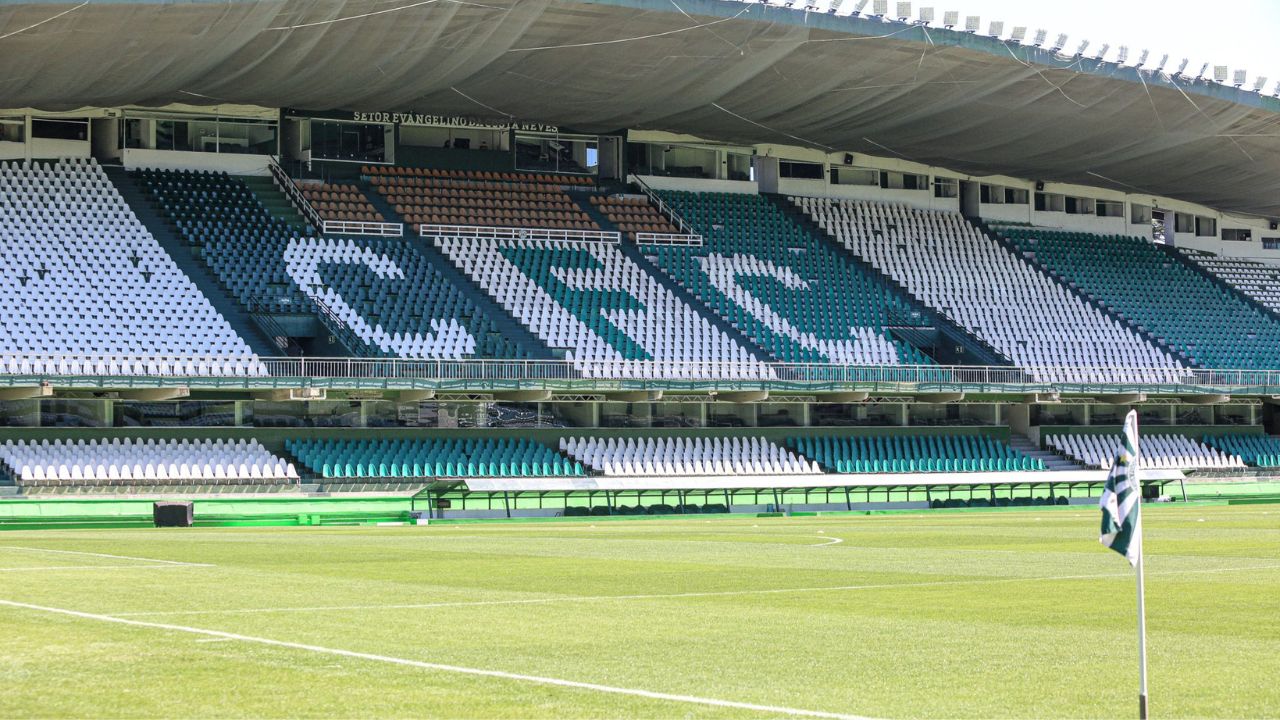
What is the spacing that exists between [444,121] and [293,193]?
6.77 metres

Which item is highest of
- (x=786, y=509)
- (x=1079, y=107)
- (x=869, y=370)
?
(x=1079, y=107)

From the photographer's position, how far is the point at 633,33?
2015 inches

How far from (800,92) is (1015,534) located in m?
29.5

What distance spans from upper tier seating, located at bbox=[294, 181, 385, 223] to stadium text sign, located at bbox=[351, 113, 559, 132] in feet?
9.03

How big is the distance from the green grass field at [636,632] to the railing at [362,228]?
32547 mm

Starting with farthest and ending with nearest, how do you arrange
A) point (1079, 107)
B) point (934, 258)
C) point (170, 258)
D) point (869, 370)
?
1. point (934, 258)
2. point (1079, 107)
3. point (869, 370)
4. point (170, 258)

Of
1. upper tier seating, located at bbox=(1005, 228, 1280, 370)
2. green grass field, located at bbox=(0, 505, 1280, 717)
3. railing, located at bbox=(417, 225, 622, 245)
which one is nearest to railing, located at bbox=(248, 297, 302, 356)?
railing, located at bbox=(417, 225, 622, 245)

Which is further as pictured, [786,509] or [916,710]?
[786,509]

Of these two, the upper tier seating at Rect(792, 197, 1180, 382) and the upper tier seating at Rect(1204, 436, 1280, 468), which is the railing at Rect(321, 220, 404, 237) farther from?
the upper tier seating at Rect(1204, 436, 1280, 468)

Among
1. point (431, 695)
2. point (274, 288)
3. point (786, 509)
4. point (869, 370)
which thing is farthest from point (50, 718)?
point (869, 370)

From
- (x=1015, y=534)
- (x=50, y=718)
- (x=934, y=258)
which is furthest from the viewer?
(x=934, y=258)

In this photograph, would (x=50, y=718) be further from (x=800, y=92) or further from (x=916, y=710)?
(x=800, y=92)

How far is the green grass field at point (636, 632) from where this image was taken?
10219 millimetres

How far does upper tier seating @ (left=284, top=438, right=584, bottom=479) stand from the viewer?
49.0 metres
